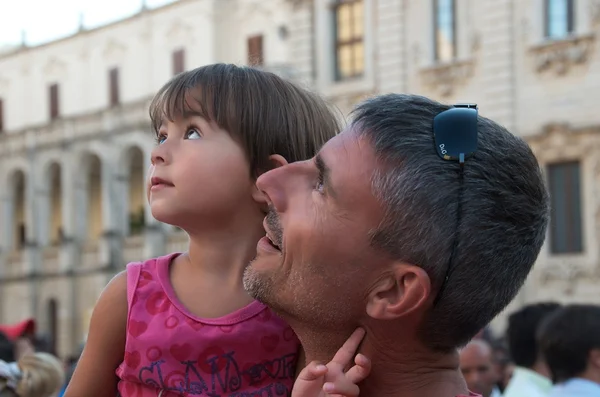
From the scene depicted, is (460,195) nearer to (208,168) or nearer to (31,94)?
(208,168)

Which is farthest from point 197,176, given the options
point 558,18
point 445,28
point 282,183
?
point 445,28

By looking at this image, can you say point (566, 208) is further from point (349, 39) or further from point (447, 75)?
point (349, 39)

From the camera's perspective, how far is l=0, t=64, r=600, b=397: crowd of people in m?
1.59

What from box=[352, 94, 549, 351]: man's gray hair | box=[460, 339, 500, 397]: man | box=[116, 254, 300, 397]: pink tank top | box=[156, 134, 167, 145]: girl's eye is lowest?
box=[460, 339, 500, 397]: man

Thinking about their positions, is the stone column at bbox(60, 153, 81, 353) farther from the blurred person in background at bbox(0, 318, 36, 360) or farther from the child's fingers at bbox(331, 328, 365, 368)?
the child's fingers at bbox(331, 328, 365, 368)

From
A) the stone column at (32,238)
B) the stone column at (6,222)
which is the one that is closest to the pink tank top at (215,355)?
the stone column at (32,238)

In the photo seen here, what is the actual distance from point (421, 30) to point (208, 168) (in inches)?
628

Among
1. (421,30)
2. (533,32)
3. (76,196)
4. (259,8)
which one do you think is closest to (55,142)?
(76,196)

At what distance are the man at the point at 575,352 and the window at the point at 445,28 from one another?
519 inches

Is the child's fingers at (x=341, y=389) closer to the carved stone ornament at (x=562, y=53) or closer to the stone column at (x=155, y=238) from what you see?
the carved stone ornament at (x=562, y=53)

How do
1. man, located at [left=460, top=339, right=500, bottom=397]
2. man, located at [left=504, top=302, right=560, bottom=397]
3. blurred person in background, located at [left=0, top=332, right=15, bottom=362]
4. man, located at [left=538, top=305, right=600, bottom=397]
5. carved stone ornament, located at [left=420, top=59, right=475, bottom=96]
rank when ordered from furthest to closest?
carved stone ornament, located at [left=420, top=59, right=475, bottom=96]
man, located at [left=460, top=339, right=500, bottom=397]
man, located at [left=504, top=302, right=560, bottom=397]
blurred person in background, located at [left=0, top=332, right=15, bottom=362]
man, located at [left=538, top=305, right=600, bottom=397]

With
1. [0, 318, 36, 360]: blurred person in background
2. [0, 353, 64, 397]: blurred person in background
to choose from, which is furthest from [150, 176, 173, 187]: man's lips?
[0, 318, 36, 360]: blurred person in background

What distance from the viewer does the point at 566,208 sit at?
15773mm

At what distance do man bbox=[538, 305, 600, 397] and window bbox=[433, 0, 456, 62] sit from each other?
13177 mm
